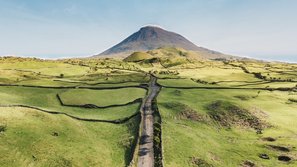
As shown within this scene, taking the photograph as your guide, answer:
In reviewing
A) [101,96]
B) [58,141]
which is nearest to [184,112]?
[101,96]

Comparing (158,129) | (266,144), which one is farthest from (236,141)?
(158,129)

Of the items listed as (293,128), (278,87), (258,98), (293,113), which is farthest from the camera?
(278,87)

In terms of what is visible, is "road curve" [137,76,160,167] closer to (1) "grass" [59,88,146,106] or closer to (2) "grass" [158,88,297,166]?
(2) "grass" [158,88,297,166]

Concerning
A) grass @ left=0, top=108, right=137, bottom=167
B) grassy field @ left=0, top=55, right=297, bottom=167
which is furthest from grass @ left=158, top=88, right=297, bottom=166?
grass @ left=0, top=108, right=137, bottom=167

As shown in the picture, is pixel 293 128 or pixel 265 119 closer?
pixel 293 128

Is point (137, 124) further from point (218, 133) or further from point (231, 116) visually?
point (231, 116)

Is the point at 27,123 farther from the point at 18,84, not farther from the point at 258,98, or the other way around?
the point at 258,98
